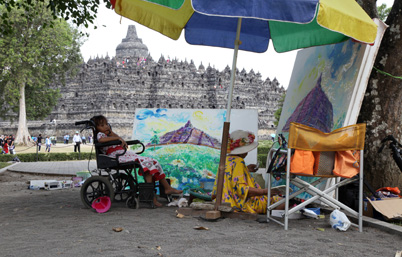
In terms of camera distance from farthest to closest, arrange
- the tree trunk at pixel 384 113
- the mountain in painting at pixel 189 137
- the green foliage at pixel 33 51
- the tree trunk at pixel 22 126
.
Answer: the tree trunk at pixel 22 126
the green foliage at pixel 33 51
the mountain in painting at pixel 189 137
the tree trunk at pixel 384 113

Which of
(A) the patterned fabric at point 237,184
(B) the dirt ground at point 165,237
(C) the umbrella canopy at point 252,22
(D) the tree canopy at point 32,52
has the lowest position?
(B) the dirt ground at point 165,237

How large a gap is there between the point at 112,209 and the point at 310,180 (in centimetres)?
281

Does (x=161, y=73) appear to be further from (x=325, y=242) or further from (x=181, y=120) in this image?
(x=325, y=242)

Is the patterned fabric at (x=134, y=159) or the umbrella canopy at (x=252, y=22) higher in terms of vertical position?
the umbrella canopy at (x=252, y=22)

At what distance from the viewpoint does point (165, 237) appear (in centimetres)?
446

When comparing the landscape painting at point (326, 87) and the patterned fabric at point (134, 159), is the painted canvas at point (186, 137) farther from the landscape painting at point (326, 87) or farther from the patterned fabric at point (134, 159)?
the patterned fabric at point (134, 159)

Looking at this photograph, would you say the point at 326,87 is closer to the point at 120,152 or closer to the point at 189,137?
the point at 189,137

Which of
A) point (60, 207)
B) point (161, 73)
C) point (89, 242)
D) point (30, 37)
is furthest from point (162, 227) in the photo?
point (161, 73)

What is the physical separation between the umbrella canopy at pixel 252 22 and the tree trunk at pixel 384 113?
999 millimetres

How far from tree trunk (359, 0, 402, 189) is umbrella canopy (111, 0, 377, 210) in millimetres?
999

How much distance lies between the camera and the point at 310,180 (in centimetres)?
633

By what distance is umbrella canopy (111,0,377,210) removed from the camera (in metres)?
4.43

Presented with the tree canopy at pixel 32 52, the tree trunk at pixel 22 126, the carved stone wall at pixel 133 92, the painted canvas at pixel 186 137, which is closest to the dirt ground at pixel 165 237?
the painted canvas at pixel 186 137

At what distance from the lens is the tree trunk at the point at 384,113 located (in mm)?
6363
